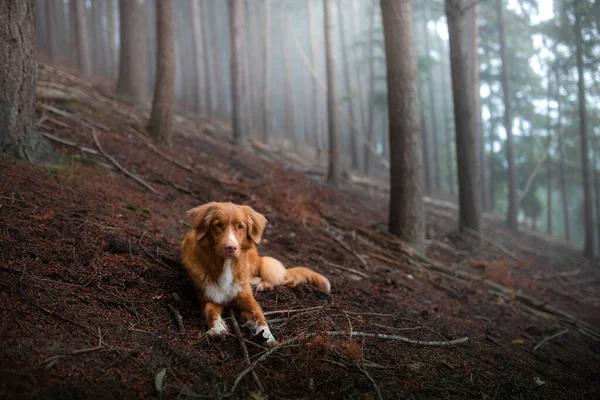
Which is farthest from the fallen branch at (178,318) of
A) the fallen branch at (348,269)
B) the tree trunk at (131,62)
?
the tree trunk at (131,62)

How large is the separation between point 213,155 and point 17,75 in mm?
6930

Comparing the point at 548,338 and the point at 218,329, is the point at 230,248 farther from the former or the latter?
the point at 548,338

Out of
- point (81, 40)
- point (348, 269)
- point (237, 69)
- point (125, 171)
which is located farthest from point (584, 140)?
point (81, 40)

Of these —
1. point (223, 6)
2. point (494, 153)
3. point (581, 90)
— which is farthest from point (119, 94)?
point (223, 6)

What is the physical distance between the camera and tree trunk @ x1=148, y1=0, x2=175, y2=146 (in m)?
10.1

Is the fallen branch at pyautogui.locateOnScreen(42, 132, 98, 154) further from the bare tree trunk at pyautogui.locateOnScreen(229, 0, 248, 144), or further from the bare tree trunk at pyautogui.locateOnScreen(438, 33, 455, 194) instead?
the bare tree trunk at pyautogui.locateOnScreen(438, 33, 455, 194)

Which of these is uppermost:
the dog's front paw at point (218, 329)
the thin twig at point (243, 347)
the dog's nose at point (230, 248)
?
the dog's nose at point (230, 248)

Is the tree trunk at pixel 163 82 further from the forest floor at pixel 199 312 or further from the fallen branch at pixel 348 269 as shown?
the fallen branch at pixel 348 269

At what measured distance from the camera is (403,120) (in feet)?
26.6

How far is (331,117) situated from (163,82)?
7037 mm

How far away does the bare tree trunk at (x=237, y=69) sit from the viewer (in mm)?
16391

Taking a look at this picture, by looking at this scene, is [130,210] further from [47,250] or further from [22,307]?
[22,307]

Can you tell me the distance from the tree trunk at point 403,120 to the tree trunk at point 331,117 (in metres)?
6.13

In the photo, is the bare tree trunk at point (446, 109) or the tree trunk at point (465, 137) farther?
the bare tree trunk at point (446, 109)
